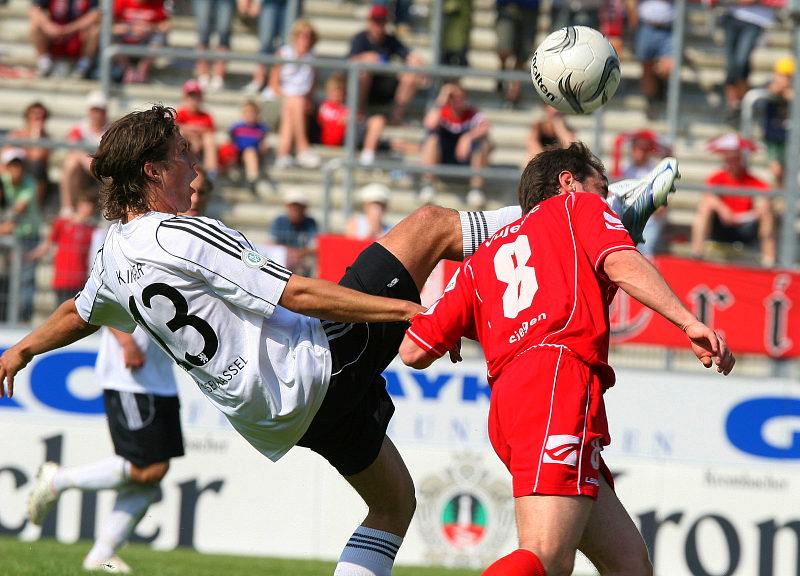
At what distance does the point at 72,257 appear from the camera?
988 cm

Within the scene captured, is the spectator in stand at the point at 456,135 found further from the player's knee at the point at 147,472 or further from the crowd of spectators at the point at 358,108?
the player's knee at the point at 147,472

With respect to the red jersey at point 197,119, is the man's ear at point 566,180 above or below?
below

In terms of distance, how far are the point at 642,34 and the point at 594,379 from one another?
10.7 metres

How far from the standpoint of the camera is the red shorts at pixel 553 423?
3.99 m

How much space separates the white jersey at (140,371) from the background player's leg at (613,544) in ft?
12.9

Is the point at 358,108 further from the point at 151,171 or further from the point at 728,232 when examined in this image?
the point at 151,171

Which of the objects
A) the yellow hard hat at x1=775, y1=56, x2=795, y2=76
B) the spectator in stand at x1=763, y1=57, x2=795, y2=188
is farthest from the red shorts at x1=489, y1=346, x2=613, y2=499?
the yellow hard hat at x1=775, y1=56, x2=795, y2=76

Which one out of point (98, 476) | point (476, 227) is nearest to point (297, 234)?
point (98, 476)

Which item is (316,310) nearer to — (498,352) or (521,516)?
(498,352)

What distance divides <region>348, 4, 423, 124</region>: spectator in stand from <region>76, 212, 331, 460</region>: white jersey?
26.2ft

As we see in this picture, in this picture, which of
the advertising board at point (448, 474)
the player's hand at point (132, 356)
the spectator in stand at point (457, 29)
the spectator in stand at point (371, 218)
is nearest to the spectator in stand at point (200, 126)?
the spectator in stand at point (371, 218)

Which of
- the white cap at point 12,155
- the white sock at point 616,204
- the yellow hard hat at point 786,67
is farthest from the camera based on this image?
the yellow hard hat at point 786,67

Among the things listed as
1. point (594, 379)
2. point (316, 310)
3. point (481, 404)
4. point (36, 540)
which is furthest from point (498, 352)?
point (36, 540)

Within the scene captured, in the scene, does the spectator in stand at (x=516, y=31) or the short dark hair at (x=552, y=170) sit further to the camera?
the spectator in stand at (x=516, y=31)
